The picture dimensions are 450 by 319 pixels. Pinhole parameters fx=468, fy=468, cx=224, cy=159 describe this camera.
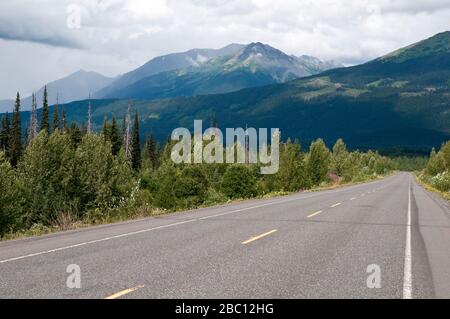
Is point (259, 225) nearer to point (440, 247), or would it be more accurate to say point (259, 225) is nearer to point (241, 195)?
point (440, 247)

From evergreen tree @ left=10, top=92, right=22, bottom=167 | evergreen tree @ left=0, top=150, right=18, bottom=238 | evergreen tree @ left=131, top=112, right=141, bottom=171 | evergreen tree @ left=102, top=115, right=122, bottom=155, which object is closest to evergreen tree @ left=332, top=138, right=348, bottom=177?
evergreen tree @ left=131, top=112, right=141, bottom=171

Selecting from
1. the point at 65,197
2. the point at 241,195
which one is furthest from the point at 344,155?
→ the point at 65,197

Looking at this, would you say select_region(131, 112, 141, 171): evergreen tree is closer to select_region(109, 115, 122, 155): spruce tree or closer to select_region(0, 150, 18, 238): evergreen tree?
select_region(109, 115, 122, 155): spruce tree

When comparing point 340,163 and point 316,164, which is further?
point 340,163

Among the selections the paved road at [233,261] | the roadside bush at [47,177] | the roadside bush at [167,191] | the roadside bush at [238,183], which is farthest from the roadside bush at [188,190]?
the paved road at [233,261]

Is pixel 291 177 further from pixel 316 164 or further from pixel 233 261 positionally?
pixel 233 261

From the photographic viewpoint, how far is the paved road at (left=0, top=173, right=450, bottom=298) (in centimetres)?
721

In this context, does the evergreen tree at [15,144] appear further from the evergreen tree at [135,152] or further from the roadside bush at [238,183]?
the roadside bush at [238,183]

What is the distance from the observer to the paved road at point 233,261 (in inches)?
284

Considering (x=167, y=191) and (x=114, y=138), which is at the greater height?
(x=114, y=138)

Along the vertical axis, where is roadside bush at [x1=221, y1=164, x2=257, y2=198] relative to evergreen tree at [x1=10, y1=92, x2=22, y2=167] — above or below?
below

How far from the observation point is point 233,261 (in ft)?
30.8

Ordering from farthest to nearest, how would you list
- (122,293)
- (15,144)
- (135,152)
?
(135,152) < (15,144) < (122,293)

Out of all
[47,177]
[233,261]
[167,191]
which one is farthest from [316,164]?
[233,261]
